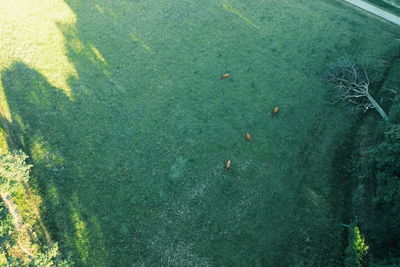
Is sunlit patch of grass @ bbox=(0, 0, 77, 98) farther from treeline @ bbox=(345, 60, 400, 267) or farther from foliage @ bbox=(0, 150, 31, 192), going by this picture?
treeline @ bbox=(345, 60, 400, 267)

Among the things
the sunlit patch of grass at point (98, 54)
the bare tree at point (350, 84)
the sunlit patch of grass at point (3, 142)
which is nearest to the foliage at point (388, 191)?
the bare tree at point (350, 84)

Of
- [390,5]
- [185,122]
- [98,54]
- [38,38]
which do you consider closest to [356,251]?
[185,122]

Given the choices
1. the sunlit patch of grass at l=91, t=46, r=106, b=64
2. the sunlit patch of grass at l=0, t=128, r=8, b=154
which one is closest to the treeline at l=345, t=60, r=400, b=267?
the sunlit patch of grass at l=91, t=46, r=106, b=64

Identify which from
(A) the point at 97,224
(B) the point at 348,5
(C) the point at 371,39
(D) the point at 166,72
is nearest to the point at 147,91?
(D) the point at 166,72

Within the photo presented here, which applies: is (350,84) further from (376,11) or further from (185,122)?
(376,11)

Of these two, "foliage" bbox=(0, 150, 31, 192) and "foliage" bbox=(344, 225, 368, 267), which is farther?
"foliage" bbox=(0, 150, 31, 192)

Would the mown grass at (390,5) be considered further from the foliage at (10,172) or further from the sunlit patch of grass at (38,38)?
the foliage at (10,172)

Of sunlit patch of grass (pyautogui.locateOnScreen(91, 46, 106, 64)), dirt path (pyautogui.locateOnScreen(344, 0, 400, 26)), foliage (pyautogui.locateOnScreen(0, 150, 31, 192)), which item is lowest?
foliage (pyautogui.locateOnScreen(0, 150, 31, 192))
